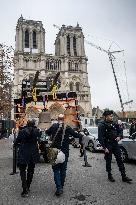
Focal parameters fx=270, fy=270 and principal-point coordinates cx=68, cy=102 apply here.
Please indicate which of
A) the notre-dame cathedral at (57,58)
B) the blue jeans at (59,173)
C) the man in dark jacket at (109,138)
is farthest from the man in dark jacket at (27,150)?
the notre-dame cathedral at (57,58)

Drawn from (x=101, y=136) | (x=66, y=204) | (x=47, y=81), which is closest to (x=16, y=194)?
(x=66, y=204)

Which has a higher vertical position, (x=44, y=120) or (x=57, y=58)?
(x=57, y=58)

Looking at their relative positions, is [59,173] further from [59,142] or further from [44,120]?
[44,120]

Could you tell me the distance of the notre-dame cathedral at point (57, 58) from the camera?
63969 millimetres

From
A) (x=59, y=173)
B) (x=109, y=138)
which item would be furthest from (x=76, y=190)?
(x=109, y=138)

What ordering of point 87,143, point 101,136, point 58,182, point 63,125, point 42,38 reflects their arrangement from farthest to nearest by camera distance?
point 42,38
point 87,143
point 101,136
point 63,125
point 58,182

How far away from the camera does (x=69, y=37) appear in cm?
6950

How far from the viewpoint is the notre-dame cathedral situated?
63969mm

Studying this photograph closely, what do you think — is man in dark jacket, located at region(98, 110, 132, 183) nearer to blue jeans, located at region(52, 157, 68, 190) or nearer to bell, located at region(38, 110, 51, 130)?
blue jeans, located at region(52, 157, 68, 190)

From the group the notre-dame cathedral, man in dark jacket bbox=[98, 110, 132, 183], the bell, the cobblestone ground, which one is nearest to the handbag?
the cobblestone ground

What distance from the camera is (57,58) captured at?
67.4 metres

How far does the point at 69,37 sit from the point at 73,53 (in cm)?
443

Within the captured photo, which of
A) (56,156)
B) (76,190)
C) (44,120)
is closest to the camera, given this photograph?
(56,156)

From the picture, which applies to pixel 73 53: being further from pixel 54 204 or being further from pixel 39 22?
pixel 54 204
